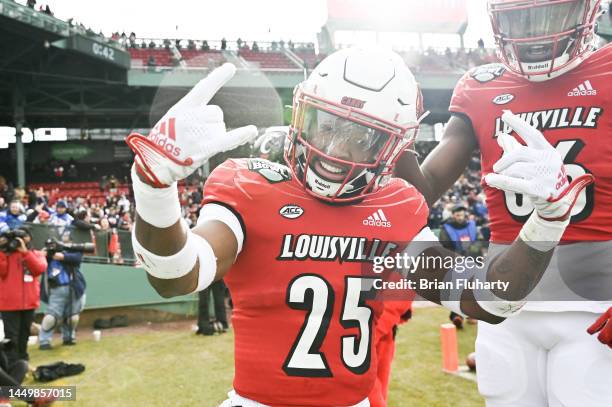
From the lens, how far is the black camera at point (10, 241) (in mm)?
5715

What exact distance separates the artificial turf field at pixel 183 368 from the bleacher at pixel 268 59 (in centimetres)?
1737

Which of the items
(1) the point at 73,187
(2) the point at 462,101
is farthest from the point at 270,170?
(1) the point at 73,187

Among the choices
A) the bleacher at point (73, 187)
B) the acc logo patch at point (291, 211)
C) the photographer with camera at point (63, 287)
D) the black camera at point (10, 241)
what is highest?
the acc logo patch at point (291, 211)

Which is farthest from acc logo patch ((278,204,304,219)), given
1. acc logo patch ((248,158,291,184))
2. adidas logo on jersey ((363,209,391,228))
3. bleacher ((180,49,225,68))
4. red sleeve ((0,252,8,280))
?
bleacher ((180,49,225,68))

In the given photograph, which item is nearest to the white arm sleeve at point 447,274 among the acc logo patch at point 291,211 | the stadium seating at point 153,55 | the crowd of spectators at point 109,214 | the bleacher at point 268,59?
the acc logo patch at point 291,211

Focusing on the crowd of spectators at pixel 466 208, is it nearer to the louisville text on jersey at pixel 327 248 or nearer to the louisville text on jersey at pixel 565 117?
the louisville text on jersey at pixel 565 117

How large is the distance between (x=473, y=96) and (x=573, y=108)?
397 millimetres

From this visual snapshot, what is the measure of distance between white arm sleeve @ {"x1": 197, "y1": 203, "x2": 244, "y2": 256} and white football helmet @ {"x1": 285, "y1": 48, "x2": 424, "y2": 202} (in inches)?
10.4

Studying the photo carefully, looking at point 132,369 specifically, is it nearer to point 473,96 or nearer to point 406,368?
point 406,368

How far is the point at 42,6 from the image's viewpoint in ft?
49.8

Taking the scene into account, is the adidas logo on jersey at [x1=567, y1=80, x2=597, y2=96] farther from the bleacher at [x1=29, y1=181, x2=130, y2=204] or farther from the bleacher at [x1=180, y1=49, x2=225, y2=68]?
the bleacher at [x1=180, y1=49, x2=225, y2=68]

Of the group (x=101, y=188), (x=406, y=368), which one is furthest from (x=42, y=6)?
(x=406, y=368)

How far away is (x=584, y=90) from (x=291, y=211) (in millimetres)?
1197

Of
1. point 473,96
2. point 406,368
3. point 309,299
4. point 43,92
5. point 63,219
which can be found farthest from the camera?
point 43,92
